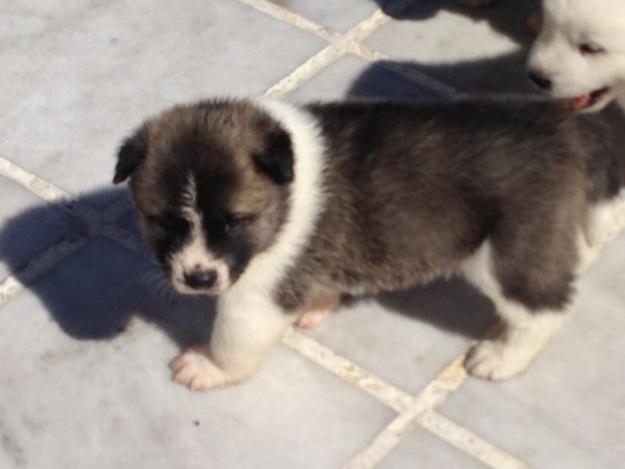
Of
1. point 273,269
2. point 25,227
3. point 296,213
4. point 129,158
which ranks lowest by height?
point 25,227

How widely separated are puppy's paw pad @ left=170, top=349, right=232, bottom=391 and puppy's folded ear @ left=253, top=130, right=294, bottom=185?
0.67 meters

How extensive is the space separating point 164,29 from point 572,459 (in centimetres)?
242

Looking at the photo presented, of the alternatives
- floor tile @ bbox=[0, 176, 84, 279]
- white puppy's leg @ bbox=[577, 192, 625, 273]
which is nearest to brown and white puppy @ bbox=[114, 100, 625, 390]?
white puppy's leg @ bbox=[577, 192, 625, 273]

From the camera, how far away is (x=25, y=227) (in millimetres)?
4227

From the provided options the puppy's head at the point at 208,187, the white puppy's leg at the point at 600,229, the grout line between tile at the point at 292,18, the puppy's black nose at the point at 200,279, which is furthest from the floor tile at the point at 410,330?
the grout line between tile at the point at 292,18

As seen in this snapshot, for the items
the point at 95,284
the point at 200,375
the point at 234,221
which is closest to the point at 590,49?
the point at 234,221

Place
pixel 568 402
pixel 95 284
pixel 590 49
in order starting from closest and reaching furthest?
A: 1. pixel 568 402
2. pixel 95 284
3. pixel 590 49

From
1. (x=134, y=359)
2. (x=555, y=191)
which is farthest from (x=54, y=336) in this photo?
(x=555, y=191)

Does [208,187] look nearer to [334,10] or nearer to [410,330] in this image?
[410,330]

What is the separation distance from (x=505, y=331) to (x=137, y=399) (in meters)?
1.07

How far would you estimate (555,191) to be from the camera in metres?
3.48

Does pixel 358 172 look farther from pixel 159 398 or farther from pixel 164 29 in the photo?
pixel 164 29

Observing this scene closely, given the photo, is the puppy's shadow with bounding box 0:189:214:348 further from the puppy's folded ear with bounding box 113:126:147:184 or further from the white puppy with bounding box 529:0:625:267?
A: the white puppy with bounding box 529:0:625:267

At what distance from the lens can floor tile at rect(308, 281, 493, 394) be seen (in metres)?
3.81
